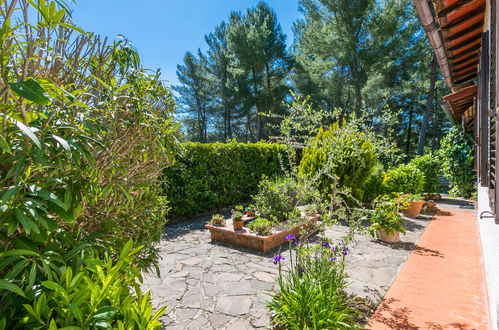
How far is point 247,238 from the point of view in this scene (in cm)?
471

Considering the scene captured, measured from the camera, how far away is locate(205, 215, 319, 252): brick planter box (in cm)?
456

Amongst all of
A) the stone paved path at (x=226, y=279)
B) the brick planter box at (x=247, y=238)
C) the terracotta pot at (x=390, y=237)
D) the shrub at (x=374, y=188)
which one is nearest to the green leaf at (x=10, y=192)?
the stone paved path at (x=226, y=279)

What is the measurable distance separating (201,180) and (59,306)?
589 cm

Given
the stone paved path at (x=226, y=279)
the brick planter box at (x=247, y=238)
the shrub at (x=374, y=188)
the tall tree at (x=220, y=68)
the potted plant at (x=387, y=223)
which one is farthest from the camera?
the tall tree at (x=220, y=68)

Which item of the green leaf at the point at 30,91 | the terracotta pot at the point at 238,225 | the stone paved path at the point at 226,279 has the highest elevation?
the green leaf at the point at 30,91

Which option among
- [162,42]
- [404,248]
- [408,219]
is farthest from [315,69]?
[404,248]

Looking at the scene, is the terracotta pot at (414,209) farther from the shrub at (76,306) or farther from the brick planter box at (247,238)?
the shrub at (76,306)

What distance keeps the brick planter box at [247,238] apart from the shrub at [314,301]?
1679 millimetres

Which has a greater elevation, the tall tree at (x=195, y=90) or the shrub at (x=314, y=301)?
the tall tree at (x=195, y=90)

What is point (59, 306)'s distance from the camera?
3.86 ft

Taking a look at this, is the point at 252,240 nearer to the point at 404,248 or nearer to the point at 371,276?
the point at 371,276

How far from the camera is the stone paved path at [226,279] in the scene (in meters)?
2.70

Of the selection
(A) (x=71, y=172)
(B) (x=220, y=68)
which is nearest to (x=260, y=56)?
(B) (x=220, y=68)

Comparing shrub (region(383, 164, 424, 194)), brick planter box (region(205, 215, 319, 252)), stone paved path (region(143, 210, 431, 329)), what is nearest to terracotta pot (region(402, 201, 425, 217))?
shrub (region(383, 164, 424, 194))
